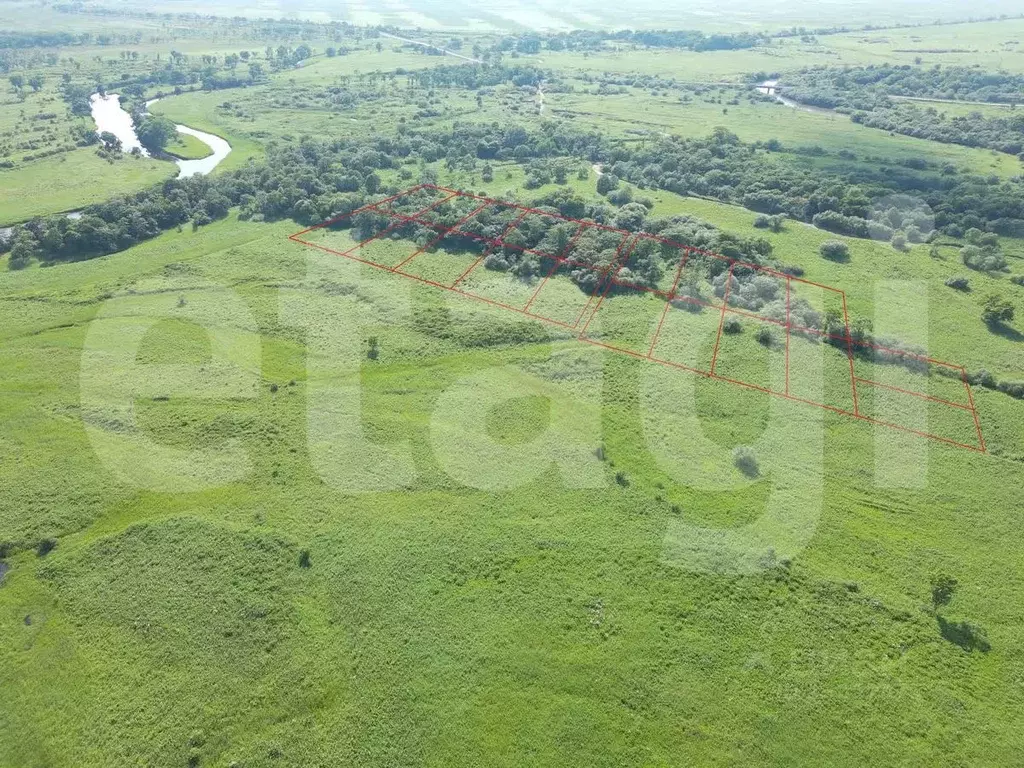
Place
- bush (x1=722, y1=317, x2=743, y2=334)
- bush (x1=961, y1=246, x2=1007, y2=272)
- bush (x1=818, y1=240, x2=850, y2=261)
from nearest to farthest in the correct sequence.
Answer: bush (x1=722, y1=317, x2=743, y2=334), bush (x1=961, y1=246, x2=1007, y2=272), bush (x1=818, y1=240, x2=850, y2=261)

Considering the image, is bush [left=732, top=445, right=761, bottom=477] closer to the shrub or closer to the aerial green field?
the aerial green field

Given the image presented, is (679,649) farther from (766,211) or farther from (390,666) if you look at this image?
(766,211)

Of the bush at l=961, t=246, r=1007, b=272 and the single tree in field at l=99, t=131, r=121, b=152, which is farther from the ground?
the bush at l=961, t=246, r=1007, b=272

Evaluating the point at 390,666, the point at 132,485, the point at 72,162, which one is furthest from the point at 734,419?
the point at 72,162

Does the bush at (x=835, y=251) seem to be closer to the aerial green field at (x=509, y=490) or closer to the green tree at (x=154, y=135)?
the aerial green field at (x=509, y=490)

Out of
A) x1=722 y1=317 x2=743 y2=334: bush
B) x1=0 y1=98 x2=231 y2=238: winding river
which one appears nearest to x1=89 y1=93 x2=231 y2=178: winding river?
x1=0 y1=98 x2=231 y2=238: winding river

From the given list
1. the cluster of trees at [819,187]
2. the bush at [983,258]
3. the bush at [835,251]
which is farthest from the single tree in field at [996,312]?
the cluster of trees at [819,187]
